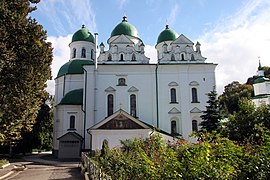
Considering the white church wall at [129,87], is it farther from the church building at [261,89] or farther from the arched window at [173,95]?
the church building at [261,89]

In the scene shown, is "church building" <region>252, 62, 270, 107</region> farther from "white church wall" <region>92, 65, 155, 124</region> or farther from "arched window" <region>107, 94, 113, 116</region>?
"arched window" <region>107, 94, 113, 116</region>

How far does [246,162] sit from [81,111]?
28.1m

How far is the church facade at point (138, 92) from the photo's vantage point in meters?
29.0

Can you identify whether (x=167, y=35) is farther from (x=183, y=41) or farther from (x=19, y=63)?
(x=19, y=63)

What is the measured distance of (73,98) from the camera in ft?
103

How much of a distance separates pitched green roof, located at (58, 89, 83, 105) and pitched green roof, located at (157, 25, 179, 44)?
14404 millimetres

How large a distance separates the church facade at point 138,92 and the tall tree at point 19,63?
14393 millimetres

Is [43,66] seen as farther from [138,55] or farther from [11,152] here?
[11,152]

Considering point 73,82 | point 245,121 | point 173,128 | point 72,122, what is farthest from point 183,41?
point 72,122

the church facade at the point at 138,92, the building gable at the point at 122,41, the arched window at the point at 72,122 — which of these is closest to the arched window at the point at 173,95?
the church facade at the point at 138,92

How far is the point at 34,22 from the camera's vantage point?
14.9 metres

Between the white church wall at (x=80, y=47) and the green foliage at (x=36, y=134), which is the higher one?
the white church wall at (x=80, y=47)

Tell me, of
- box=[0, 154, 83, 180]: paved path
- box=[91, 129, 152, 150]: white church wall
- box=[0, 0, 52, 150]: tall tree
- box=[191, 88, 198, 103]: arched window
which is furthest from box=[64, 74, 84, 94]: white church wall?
box=[0, 0, 52, 150]: tall tree

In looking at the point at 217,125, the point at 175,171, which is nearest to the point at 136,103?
the point at 217,125
